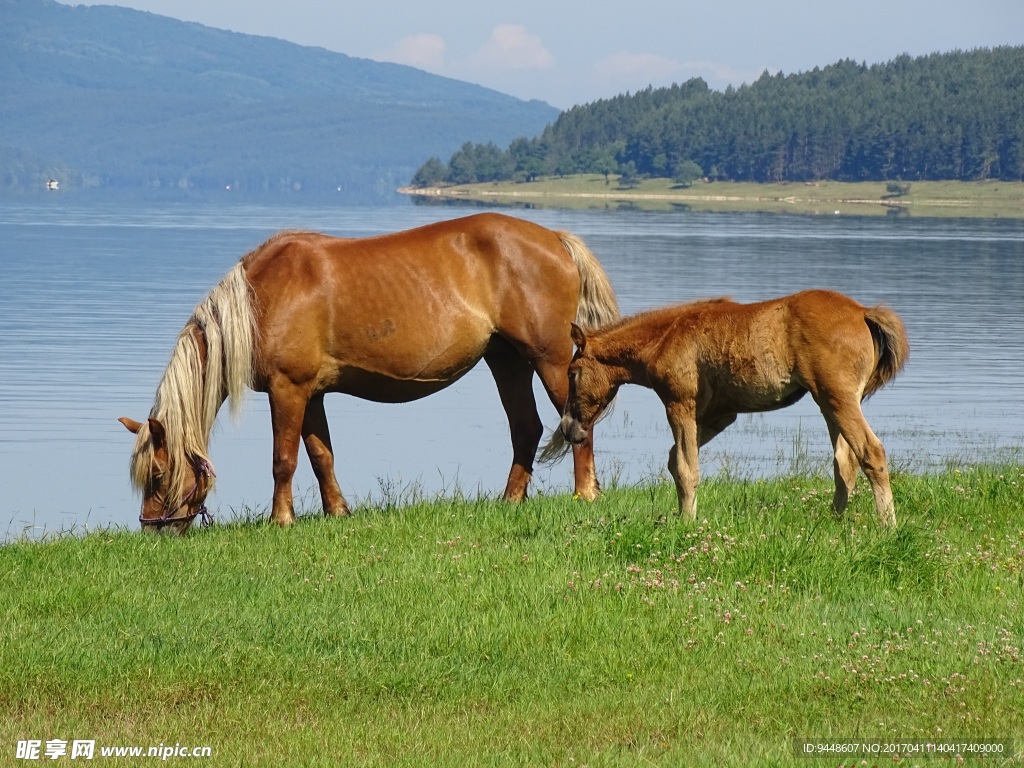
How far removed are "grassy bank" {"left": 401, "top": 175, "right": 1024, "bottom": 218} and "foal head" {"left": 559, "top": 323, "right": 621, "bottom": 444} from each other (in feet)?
378

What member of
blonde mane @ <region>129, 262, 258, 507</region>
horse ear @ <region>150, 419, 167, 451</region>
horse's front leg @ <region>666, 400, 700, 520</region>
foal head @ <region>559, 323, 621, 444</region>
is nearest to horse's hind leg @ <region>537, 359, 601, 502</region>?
foal head @ <region>559, 323, 621, 444</region>

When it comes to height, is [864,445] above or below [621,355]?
below

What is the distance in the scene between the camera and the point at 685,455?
8.95 metres

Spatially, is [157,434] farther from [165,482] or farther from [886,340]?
[886,340]

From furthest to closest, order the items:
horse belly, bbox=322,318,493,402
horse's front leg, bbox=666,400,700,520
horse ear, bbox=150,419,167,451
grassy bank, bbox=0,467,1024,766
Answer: horse belly, bbox=322,318,493,402
horse ear, bbox=150,419,167,451
horse's front leg, bbox=666,400,700,520
grassy bank, bbox=0,467,1024,766

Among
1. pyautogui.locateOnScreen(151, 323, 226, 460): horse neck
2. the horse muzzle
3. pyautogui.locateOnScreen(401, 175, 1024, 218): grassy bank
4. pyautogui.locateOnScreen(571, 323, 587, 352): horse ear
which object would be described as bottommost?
pyautogui.locateOnScreen(401, 175, 1024, 218): grassy bank

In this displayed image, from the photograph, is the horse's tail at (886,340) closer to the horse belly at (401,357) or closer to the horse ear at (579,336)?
the horse ear at (579,336)

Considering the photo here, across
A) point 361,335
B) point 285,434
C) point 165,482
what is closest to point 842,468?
point 361,335

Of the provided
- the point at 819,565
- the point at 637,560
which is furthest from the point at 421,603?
the point at 819,565

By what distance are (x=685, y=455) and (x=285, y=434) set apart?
299cm

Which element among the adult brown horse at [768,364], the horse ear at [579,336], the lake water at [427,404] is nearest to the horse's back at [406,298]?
the lake water at [427,404]

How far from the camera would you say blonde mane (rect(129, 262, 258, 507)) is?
31.7 ft

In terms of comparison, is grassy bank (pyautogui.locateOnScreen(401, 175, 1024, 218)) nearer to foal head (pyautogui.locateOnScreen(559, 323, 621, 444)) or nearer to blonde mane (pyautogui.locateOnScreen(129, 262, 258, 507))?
foal head (pyautogui.locateOnScreen(559, 323, 621, 444))

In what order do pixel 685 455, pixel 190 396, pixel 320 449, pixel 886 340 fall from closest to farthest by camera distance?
pixel 886 340
pixel 685 455
pixel 190 396
pixel 320 449
